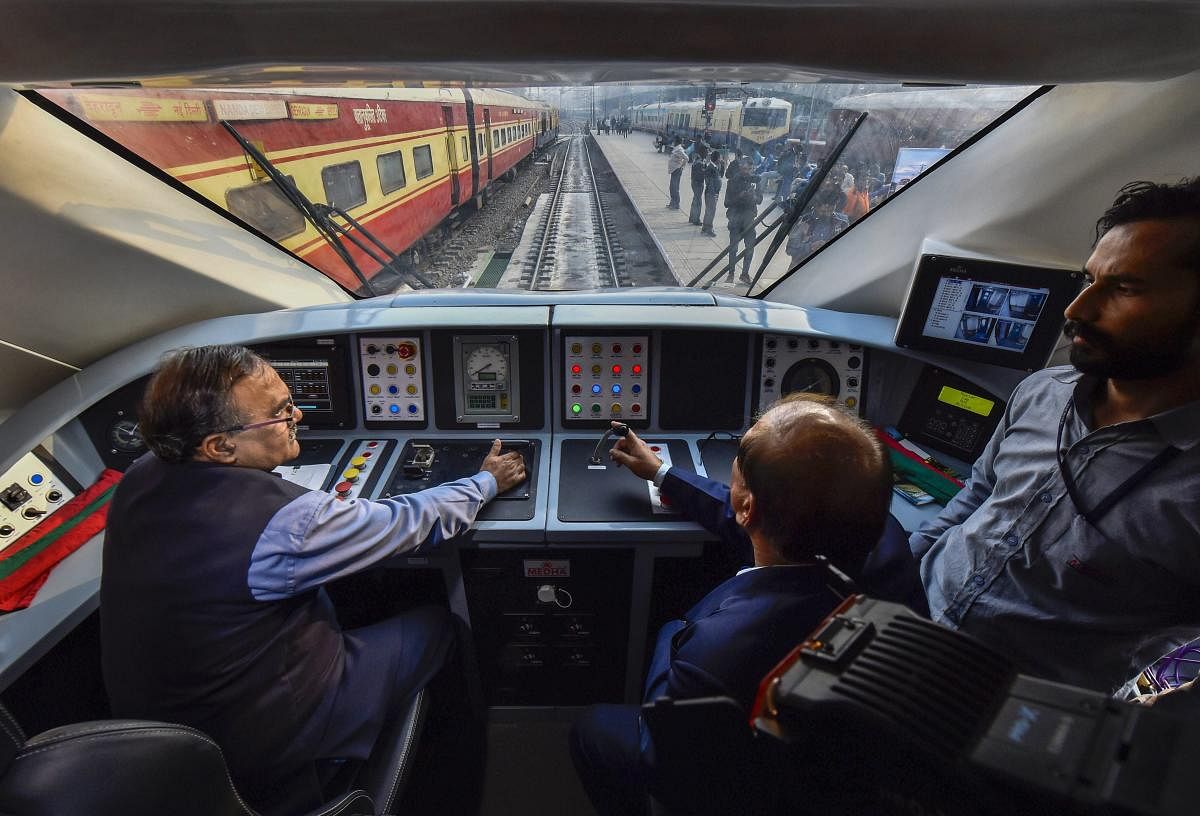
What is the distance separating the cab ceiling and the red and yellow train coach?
0.62m

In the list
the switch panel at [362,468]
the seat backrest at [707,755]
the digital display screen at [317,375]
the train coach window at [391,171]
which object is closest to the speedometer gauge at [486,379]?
the switch panel at [362,468]

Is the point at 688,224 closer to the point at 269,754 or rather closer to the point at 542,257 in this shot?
the point at 542,257

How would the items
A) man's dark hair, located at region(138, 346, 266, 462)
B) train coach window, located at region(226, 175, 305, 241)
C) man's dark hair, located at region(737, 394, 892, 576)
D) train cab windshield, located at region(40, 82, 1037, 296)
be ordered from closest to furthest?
man's dark hair, located at region(737, 394, 892, 576) < man's dark hair, located at region(138, 346, 266, 462) < train cab windshield, located at region(40, 82, 1037, 296) < train coach window, located at region(226, 175, 305, 241)

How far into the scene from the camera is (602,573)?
1861 millimetres

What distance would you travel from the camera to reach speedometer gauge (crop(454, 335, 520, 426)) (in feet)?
→ 6.77

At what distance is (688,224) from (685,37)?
1492 mm

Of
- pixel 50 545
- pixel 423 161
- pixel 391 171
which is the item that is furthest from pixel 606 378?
pixel 423 161

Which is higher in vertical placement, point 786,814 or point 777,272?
point 777,272

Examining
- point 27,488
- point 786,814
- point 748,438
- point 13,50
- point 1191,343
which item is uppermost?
point 13,50

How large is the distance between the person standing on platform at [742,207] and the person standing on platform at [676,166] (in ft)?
0.68

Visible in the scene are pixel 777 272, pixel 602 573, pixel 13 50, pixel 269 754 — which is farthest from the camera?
pixel 777 272

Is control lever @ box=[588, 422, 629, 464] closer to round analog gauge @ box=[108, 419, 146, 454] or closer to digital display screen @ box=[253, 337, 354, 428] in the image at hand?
digital display screen @ box=[253, 337, 354, 428]

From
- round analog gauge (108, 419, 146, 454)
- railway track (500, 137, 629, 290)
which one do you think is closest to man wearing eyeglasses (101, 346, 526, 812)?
round analog gauge (108, 419, 146, 454)

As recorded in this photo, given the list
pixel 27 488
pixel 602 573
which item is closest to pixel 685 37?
pixel 602 573
